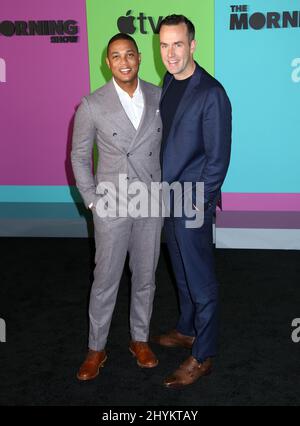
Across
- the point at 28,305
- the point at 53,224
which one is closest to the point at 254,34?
the point at 53,224

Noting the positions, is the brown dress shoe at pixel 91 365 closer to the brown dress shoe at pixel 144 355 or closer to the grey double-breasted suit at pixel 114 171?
the grey double-breasted suit at pixel 114 171

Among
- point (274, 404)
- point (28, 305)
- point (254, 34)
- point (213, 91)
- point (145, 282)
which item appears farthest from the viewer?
point (254, 34)

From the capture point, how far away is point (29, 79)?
16.6 feet

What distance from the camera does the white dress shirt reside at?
2.74 meters

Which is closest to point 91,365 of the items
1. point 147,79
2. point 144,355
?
point 144,355

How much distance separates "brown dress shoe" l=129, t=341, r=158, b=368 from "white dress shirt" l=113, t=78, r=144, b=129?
1.22m

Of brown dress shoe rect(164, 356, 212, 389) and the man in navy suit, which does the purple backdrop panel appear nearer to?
the man in navy suit

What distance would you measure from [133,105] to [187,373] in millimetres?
1381

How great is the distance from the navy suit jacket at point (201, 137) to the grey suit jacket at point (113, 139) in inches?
3.6

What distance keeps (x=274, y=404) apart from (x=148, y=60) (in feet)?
10.4

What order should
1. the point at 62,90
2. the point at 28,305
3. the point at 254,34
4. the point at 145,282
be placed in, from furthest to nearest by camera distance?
1. the point at 62,90
2. the point at 254,34
3. the point at 28,305
4. the point at 145,282

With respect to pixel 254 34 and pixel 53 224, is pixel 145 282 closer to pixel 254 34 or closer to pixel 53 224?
pixel 53 224

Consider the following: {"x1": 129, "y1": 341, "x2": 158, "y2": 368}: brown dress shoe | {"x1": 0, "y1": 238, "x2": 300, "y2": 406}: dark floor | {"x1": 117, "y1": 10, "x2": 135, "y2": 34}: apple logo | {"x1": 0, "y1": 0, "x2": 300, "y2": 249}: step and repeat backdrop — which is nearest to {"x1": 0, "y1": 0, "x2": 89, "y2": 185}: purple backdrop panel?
{"x1": 0, "y1": 0, "x2": 300, "y2": 249}: step and repeat backdrop
